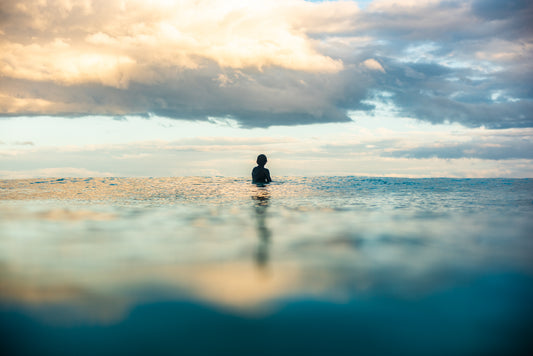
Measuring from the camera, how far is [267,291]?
406 centimetres

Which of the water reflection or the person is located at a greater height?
the person

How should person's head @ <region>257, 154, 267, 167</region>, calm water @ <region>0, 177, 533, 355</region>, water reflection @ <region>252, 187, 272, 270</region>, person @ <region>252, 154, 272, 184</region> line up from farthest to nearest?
person @ <region>252, 154, 272, 184</region> → person's head @ <region>257, 154, 267, 167</region> → water reflection @ <region>252, 187, 272, 270</region> → calm water @ <region>0, 177, 533, 355</region>

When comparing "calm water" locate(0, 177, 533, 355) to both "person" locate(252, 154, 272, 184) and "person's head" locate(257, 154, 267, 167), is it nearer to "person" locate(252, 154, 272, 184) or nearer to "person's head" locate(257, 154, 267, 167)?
"person's head" locate(257, 154, 267, 167)

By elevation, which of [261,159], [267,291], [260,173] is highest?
[261,159]

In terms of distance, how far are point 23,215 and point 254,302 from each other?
1048cm

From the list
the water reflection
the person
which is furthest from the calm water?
the person

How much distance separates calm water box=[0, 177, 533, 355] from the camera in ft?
9.56

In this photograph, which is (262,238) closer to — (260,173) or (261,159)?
(261,159)

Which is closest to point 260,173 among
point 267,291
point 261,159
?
point 261,159

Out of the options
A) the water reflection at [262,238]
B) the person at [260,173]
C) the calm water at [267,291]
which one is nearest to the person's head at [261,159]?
the person at [260,173]

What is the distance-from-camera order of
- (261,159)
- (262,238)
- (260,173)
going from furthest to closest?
(260,173)
(261,159)
(262,238)

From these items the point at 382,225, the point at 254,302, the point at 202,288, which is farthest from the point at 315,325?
the point at 382,225

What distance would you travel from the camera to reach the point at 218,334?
3.02 meters

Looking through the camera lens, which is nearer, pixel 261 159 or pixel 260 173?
pixel 261 159
